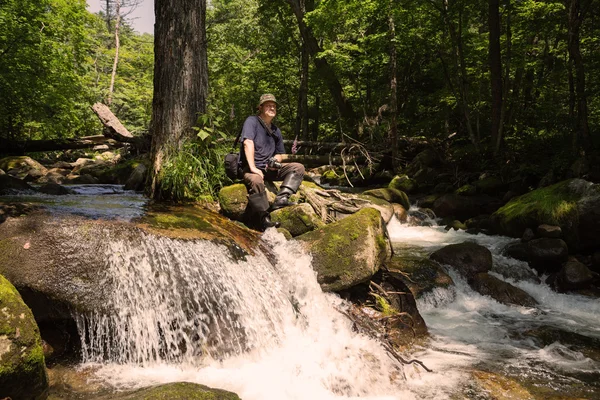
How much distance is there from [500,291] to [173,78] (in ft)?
23.8

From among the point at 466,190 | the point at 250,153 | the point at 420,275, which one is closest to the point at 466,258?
the point at 420,275

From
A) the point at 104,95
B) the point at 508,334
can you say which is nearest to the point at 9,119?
the point at 104,95

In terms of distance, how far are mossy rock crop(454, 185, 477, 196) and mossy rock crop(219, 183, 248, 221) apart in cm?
962

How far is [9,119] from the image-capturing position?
50.0ft

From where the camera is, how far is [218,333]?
4336 millimetres

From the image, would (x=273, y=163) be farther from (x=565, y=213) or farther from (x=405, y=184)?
(x=405, y=184)

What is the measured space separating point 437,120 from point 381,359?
16.3 metres

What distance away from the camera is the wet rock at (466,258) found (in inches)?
312

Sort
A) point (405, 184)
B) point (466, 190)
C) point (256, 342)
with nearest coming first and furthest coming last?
Result: point (256, 342)
point (466, 190)
point (405, 184)

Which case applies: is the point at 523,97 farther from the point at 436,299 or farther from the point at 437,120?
the point at 436,299

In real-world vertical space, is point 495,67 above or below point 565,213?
above

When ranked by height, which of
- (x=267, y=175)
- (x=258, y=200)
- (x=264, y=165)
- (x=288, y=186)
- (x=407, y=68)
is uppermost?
(x=407, y=68)

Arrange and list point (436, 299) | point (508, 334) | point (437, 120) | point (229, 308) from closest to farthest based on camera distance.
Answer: point (229, 308), point (508, 334), point (436, 299), point (437, 120)

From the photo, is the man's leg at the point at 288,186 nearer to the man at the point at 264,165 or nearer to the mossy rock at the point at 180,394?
the man at the point at 264,165
